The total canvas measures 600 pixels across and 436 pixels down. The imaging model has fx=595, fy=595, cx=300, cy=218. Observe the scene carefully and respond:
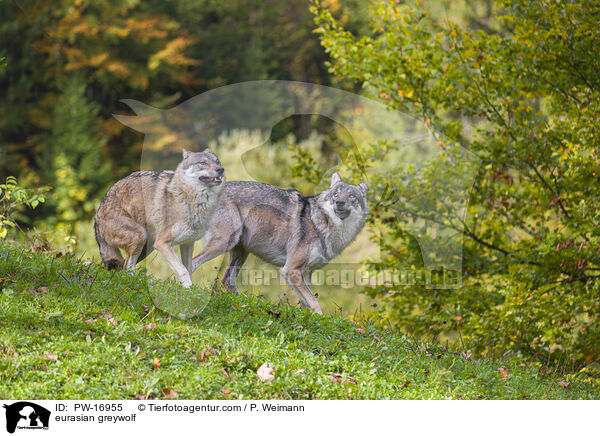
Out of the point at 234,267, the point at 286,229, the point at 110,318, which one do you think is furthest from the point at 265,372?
the point at 234,267

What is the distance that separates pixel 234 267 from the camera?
7.03 m

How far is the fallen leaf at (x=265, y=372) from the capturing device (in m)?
4.65

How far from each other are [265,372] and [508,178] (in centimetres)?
551

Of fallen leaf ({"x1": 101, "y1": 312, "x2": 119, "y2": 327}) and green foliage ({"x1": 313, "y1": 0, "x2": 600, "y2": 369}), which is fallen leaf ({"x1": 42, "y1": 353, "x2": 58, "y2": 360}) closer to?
fallen leaf ({"x1": 101, "y1": 312, "x2": 119, "y2": 327})

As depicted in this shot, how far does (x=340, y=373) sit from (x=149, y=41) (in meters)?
15.7

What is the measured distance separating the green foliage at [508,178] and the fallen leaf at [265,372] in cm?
372

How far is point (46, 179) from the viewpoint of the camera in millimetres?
15930

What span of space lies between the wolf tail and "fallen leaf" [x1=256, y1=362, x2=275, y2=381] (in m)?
2.64

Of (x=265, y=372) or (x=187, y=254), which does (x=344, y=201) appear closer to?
(x=187, y=254)

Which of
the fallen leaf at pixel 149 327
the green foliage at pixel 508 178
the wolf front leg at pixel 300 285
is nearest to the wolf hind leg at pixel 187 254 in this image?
the wolf front leg at pixel 300 285

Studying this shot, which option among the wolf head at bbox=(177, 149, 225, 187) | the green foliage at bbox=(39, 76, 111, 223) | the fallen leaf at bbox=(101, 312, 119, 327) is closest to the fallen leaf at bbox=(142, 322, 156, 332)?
the fallen leaf at bbox=(101, 312, 119, 327)
